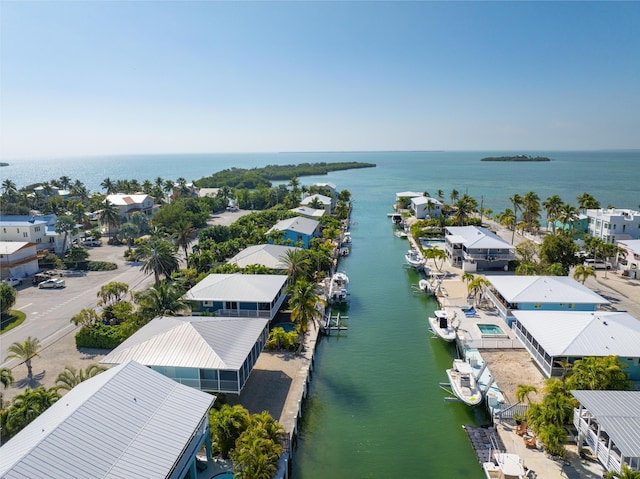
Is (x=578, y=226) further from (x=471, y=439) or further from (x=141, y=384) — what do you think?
(x=141, y=384)

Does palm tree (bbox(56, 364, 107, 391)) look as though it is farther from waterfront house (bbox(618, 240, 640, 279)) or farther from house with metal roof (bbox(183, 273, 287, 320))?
waterfront house (bbox(618, 240, 640, 279))

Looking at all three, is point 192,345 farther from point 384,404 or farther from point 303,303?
point 384,404

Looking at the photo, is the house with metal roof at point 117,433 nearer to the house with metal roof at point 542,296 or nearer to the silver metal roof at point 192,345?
the silver metal roof at point 192,345

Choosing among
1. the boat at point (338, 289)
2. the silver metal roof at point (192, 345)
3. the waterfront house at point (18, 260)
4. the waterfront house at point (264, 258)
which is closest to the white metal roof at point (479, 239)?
the boat at point (338, 289)

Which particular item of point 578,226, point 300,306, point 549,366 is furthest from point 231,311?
point 578,226

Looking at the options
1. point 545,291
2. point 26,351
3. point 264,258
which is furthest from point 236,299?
point 545,291

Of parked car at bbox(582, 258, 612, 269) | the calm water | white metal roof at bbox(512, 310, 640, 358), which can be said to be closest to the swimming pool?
the calm water
